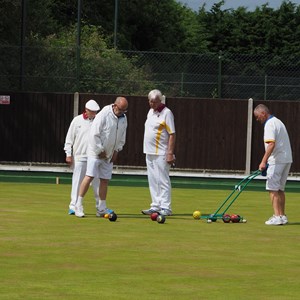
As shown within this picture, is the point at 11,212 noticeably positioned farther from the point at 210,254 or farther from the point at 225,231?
the point at 210,254

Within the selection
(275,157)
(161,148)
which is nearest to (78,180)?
(161,148)

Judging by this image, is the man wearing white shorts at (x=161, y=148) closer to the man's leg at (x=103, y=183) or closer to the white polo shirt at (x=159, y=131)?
the white polo shirt at (x=159, y=131)

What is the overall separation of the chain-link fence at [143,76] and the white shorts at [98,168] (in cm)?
1415

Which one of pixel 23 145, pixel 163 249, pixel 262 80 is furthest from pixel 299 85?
pixel 163 249

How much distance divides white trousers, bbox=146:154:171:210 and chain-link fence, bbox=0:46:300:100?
13.4 meters

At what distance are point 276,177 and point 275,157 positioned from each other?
256 mm

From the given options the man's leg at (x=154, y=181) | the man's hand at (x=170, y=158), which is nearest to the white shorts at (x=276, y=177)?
the man's hand at (x=170, y=158)

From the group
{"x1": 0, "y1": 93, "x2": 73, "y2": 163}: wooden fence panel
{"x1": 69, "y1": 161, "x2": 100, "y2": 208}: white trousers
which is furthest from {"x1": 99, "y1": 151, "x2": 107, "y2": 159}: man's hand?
{"x1": 0, "y1": 93, "x2": 73, "y2": 163}: wooden fence panel

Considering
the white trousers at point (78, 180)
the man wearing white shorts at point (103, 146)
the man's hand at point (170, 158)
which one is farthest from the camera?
the man's hand at point (170, 158)

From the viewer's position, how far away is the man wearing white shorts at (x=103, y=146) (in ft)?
53.1

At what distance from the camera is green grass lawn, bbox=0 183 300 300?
32.3ft

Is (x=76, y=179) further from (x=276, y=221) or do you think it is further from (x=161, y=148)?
(x=276, y=221)

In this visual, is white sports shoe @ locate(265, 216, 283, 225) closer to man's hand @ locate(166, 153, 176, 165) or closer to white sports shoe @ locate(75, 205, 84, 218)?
man's hand @ locate(166, 153, 176, 165)

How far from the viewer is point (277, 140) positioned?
1570cm
